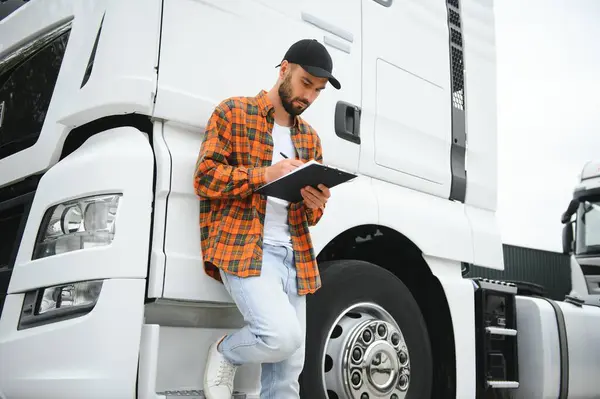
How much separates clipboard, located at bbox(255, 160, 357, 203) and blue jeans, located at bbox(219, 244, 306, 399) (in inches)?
10.1

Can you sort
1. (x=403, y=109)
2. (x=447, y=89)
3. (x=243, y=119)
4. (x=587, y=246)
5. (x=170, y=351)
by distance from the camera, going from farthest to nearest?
(x=587, y=246)
(x=447, y=89)
(x=403, y=109)
(x=243, y=119)
(x=170, y=351)

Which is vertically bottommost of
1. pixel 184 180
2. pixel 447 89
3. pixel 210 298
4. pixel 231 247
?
pixel 210 298

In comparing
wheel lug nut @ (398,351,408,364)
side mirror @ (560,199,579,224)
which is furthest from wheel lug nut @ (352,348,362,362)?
side mirror @ (560,199,579,224)

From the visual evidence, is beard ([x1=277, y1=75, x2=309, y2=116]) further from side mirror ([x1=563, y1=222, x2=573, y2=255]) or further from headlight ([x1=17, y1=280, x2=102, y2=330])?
side mirror ([x1=563, y1=222, x2=573, y2=255])

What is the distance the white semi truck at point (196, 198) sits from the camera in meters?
2.19

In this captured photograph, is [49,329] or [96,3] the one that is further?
[96,3]

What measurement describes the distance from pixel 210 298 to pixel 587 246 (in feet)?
22.8

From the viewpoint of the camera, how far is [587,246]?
822 centimetres

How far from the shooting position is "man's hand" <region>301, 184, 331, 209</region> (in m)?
2.40

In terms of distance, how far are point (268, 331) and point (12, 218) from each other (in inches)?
44.5

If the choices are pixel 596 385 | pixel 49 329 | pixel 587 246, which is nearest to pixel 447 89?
pixel 49 329

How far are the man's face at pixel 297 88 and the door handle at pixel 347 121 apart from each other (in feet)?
1.13

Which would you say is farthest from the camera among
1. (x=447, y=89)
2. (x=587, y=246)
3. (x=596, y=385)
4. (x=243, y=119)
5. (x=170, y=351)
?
(x=587, y=246)

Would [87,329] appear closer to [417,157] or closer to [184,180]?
[184,180]
